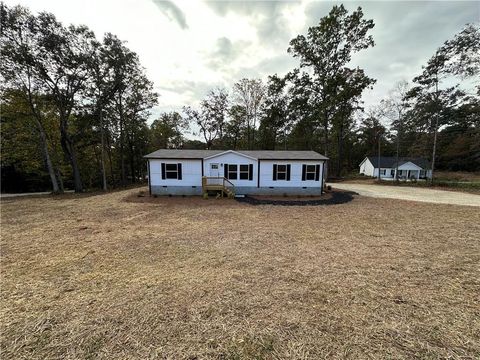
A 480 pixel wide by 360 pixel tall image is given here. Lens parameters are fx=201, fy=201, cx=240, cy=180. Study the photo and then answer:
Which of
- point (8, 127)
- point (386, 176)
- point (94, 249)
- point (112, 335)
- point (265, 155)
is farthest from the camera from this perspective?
point (386, 176)

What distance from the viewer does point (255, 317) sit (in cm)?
296

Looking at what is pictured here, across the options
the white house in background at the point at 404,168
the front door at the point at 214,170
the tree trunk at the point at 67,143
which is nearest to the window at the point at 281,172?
the front door at the point at 214,170

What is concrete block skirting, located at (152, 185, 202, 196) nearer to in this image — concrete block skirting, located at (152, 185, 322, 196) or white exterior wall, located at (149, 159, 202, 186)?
concrete block skirting, located at (152, 185, 322, 196)

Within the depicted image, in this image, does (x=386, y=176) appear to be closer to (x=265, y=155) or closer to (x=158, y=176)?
(x=265, y=155)

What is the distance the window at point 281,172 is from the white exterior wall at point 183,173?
535 centimetres

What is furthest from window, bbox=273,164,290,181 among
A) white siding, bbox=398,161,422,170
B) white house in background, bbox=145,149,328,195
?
white siding, bbox=398,161,422,170

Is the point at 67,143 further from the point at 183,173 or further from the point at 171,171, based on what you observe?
the point at 183,173

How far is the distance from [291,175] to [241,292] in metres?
11.8

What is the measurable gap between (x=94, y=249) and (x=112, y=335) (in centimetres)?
368

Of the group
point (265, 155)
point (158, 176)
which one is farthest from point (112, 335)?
point (265, 155)

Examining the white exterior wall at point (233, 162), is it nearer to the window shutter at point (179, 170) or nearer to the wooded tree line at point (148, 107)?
→ the window shutter at point (179, 170)

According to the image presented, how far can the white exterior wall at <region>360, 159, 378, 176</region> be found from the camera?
3605 centimetres

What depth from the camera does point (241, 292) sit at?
11.7 feet

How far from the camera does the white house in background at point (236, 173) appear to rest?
14.1 m
